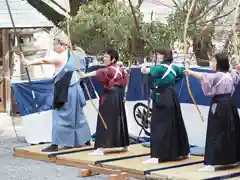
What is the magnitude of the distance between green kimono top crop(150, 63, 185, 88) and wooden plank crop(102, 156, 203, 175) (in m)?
0.94

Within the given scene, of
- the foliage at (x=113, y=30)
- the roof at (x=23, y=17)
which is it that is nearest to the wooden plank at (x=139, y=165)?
the foliage at (x=113, y=30)

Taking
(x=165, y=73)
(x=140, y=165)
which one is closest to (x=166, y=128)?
(x=140, y=165)

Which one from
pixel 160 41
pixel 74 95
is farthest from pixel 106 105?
pixel 160 41

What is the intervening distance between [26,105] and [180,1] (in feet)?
9.83

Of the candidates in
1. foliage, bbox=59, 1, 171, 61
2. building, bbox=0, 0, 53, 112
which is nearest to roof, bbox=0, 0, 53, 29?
building, bbox=0, 0, 53, 112

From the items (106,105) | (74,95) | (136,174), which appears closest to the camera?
(136,174)

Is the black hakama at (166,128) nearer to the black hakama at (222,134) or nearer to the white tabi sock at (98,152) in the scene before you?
the black hakama at (222,134)

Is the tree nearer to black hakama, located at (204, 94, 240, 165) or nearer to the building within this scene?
black hakama, located at (204, 94, 240, 165)

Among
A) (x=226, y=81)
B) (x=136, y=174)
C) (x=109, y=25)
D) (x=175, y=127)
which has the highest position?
(x=109, y=25)

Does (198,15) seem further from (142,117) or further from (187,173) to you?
(187,173)

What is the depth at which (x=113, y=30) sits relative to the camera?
10.5 m

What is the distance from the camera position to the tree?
9961 millimetres

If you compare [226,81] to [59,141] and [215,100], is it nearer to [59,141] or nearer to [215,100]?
[215,100]

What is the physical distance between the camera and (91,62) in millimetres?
9984
